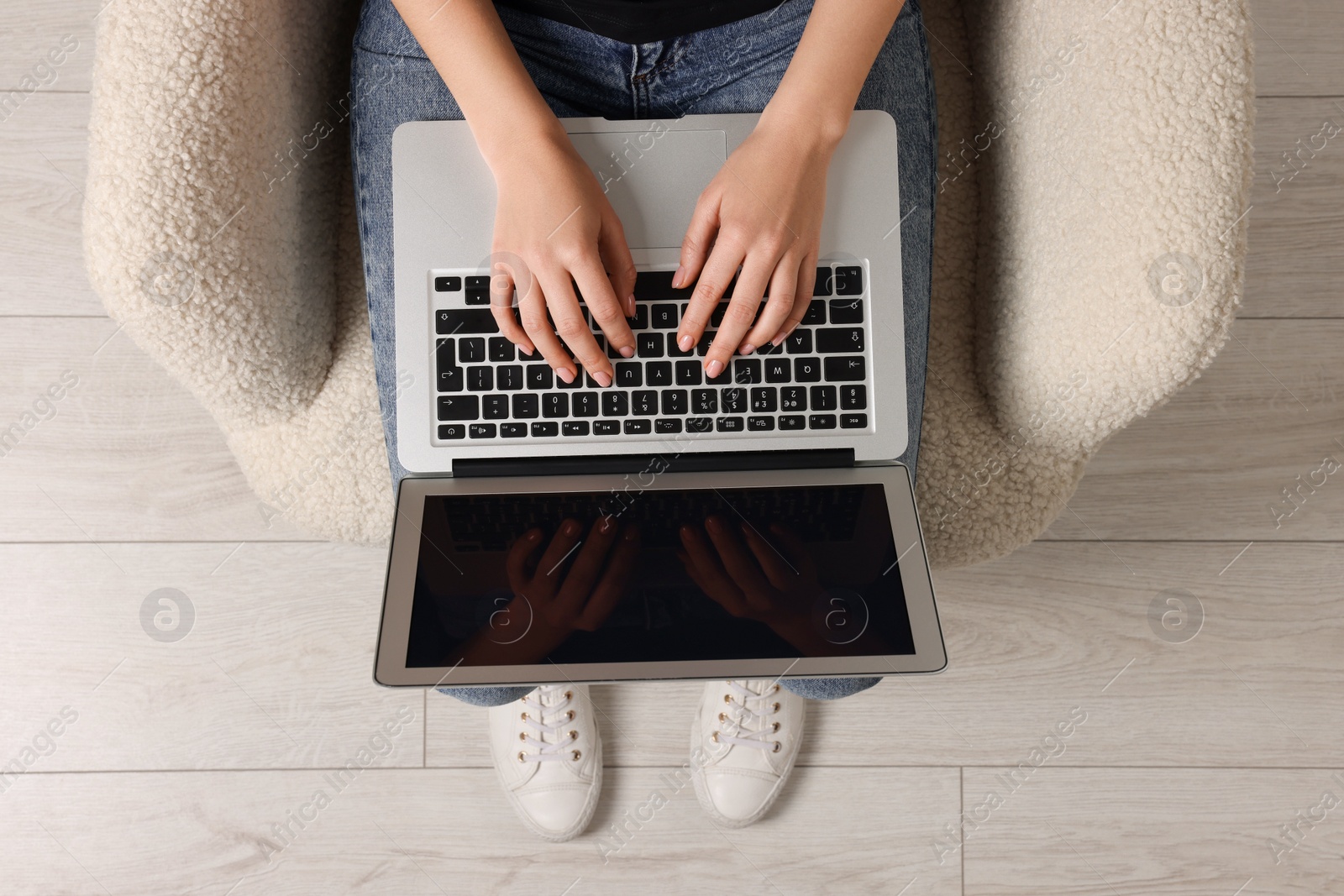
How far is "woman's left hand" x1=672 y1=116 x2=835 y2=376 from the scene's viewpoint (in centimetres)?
60

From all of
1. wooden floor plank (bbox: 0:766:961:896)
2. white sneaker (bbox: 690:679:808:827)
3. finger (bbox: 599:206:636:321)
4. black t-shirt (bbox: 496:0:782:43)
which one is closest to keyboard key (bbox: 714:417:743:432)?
finger (bbox: 599:206:636:321)

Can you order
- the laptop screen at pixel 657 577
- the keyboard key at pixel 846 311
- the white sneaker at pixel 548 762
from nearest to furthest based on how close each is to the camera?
the laptop screen at pixel 657 577, the keyboard key at pixel 846 311, the white sneaker at pixel 548 762

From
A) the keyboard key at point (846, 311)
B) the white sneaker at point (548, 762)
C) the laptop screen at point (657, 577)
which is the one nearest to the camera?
the laptop screen at point (657, 577)

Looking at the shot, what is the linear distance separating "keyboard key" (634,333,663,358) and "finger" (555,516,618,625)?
0.41 feet

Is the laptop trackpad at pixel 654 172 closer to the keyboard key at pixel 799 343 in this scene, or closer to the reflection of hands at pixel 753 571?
the keyboard key at pixel 799 343

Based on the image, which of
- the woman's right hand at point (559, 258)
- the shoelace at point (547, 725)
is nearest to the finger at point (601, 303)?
the woman's right hand at point (559, 258)

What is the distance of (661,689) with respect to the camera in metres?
0.99

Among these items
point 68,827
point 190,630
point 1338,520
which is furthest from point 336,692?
point 1338,520

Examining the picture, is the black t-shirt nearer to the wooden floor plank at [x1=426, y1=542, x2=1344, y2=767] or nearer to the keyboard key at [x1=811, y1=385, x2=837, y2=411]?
the keyboard key at [x1=811, y1=385, x2=837, y2=411]

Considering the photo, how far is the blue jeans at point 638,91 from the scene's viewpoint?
64cm

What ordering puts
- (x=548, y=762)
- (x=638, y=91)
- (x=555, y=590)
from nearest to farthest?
(x=555, y=590), (x=638, y=91), (x=548, y=762)

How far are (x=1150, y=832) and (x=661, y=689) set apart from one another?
58 cm

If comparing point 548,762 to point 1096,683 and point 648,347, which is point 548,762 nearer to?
point 648,347

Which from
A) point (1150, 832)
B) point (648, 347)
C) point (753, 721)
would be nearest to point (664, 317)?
point (648, 347)
